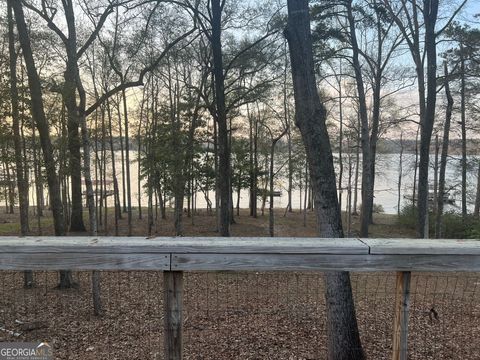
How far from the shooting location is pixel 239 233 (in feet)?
70.4

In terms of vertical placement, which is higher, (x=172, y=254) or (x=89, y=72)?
(x=89, y=72)

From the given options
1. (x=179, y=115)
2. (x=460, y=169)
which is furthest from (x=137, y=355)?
(x=460, y=169)

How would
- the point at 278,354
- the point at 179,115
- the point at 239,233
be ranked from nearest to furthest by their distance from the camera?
1. the point at 278,354
2. the point at 179,115
3. the point at 239,233

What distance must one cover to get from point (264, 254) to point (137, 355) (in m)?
2.80

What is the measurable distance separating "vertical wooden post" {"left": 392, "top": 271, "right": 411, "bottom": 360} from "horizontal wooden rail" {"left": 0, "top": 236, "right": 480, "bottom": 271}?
86 mm

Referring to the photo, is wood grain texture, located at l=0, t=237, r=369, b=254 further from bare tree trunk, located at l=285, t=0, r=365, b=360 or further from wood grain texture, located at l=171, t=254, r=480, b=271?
bare tree trunk, located at l=285, t=0, r=365, b=360

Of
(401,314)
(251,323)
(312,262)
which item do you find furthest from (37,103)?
(401,314)

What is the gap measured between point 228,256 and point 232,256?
0.02 metres

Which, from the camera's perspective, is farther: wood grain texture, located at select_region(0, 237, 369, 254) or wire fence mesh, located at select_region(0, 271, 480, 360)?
wire fence mesh, located at select_region(0, 271, 480, 360)

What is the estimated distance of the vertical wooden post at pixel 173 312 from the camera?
169 cm

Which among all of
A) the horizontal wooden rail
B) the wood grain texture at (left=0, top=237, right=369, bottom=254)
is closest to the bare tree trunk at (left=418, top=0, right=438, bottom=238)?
the horizontal wooden rail

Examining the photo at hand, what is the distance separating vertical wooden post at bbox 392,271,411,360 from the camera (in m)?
1.71

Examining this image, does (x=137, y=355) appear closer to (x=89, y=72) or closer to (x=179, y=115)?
(x=179, y=115)

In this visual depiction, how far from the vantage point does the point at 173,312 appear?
170 cm
